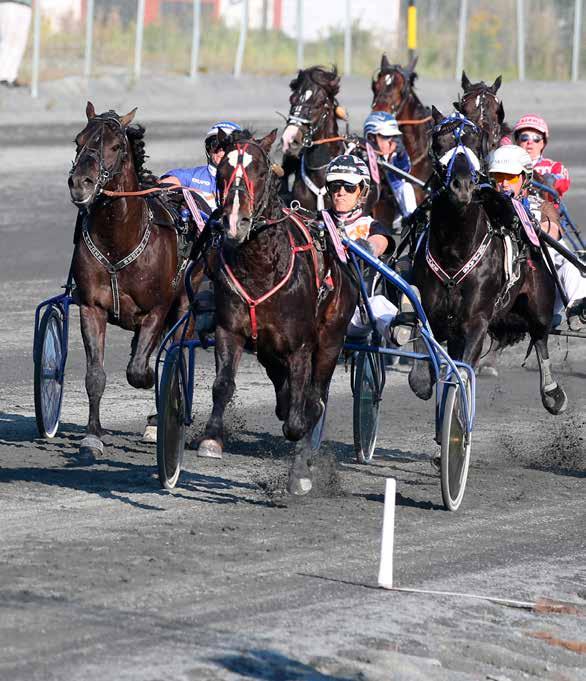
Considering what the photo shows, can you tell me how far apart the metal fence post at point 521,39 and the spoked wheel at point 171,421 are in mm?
22153

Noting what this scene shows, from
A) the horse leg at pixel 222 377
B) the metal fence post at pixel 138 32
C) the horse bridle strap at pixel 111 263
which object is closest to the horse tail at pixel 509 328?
the horse bridle strap at pixel 111 263

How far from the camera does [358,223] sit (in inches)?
313

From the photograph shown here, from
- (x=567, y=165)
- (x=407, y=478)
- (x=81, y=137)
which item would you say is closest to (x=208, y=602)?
(x=407, y=478)

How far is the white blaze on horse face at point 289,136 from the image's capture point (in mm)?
11547

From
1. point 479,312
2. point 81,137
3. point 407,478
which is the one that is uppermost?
point 81,137

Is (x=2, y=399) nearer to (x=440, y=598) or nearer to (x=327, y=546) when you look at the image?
(x=327, y=546)

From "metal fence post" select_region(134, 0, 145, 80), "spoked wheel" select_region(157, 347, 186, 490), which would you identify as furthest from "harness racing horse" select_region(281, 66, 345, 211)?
"metal fence post" select_region(134, 0, 145, 80)

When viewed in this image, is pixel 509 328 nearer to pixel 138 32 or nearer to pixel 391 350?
pixel 391 350

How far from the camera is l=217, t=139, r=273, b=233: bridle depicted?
6.56 meters

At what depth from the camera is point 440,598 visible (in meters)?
5.83

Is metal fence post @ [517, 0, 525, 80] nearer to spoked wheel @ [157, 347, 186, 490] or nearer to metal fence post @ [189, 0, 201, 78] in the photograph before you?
metal fence post @ [189, 0, 201, 78]

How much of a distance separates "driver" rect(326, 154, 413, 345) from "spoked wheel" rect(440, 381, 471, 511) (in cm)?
47

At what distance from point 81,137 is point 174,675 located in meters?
3.85

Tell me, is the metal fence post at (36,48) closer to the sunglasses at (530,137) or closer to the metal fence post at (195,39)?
the metal fence post at (195,39)
